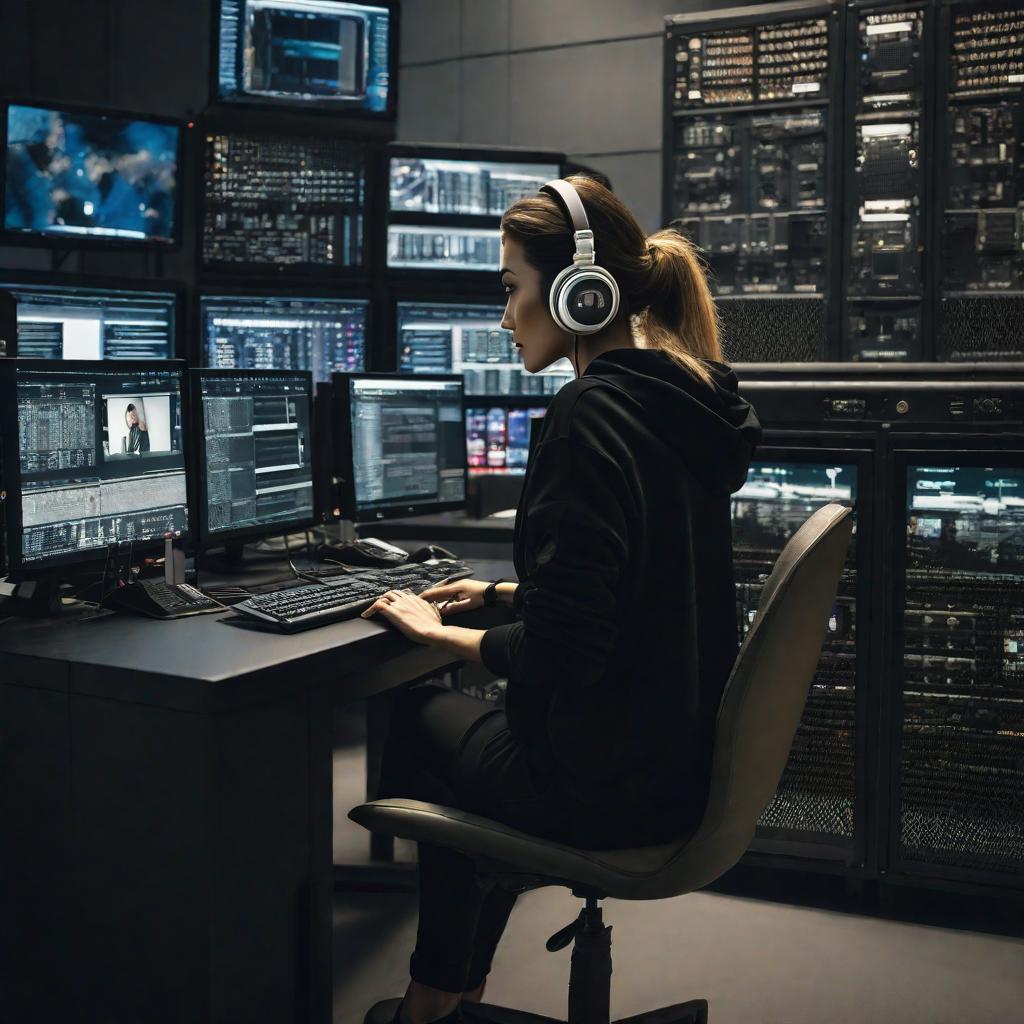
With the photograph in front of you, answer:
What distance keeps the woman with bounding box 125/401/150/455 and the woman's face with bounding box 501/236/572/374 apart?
780 mm

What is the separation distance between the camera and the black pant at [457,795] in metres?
1.50

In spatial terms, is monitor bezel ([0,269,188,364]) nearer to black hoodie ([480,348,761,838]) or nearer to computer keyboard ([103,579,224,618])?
computer keyboard ([103,579,224,618])

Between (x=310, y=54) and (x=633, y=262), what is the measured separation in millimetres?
2051

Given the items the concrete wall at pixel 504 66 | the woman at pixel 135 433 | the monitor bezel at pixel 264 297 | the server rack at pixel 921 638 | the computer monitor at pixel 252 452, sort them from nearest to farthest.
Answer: the woman at pixel 135 433 < the computer monitor at pixel 252 452 < the server rack at pixel 921 638 < the monitor bezel at pixel 264 297 < the concrete wall at pixel 504 66

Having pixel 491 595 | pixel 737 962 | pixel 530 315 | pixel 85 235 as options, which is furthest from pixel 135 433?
pixel 737 962

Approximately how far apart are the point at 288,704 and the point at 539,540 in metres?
0.51

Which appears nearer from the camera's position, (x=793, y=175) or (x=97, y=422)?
(x=97, y=422)

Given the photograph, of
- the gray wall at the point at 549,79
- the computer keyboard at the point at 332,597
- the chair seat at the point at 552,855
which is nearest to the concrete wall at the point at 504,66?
the gray wall at the point at 549,79

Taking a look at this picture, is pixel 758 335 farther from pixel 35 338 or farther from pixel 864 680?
pixel 35 338

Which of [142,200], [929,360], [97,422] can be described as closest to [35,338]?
[142,200]

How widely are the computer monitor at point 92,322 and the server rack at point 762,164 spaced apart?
137 cm

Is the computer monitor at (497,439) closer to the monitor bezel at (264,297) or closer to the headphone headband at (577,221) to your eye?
the monitor bezel at (264,297)

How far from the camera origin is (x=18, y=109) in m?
2.84

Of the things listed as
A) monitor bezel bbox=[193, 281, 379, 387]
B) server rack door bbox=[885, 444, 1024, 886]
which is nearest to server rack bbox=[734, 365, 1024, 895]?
server rack door bbox=[885, 444, 1024, 886]
